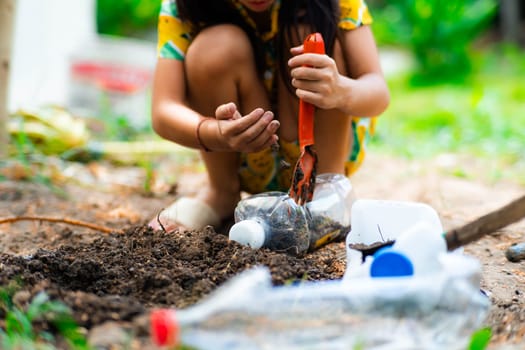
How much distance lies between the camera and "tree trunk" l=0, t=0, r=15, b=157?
242 cm

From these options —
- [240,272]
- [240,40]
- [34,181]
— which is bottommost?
[34,181]

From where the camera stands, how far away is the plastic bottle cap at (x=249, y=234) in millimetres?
1431

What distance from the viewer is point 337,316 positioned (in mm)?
914

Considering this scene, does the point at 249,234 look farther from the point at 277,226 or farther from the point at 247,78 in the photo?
the point at 247,78

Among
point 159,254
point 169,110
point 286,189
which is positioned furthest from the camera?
point 286,189

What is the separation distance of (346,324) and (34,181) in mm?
1809

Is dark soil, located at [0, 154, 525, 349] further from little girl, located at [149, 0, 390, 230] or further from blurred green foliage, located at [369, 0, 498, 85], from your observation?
blurred green foliage, located at [369, 0, 498, 85]

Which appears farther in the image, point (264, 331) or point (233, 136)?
point (233, 136)

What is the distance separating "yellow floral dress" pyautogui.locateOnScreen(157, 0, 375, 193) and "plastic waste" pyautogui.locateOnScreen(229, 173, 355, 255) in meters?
0.21

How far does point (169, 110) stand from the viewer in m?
1.76

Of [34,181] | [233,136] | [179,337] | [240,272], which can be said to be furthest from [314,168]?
[34,181]

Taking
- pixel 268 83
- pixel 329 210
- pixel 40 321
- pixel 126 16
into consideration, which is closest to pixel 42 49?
pixel 268 83

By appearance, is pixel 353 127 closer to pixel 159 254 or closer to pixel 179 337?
pixel 159 254

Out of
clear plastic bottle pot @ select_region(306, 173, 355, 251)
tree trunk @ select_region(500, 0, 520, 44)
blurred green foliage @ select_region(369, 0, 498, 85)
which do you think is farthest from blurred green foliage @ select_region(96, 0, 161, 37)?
clear plastic bottle pot @ select_region(306, 173, 355, 251)
